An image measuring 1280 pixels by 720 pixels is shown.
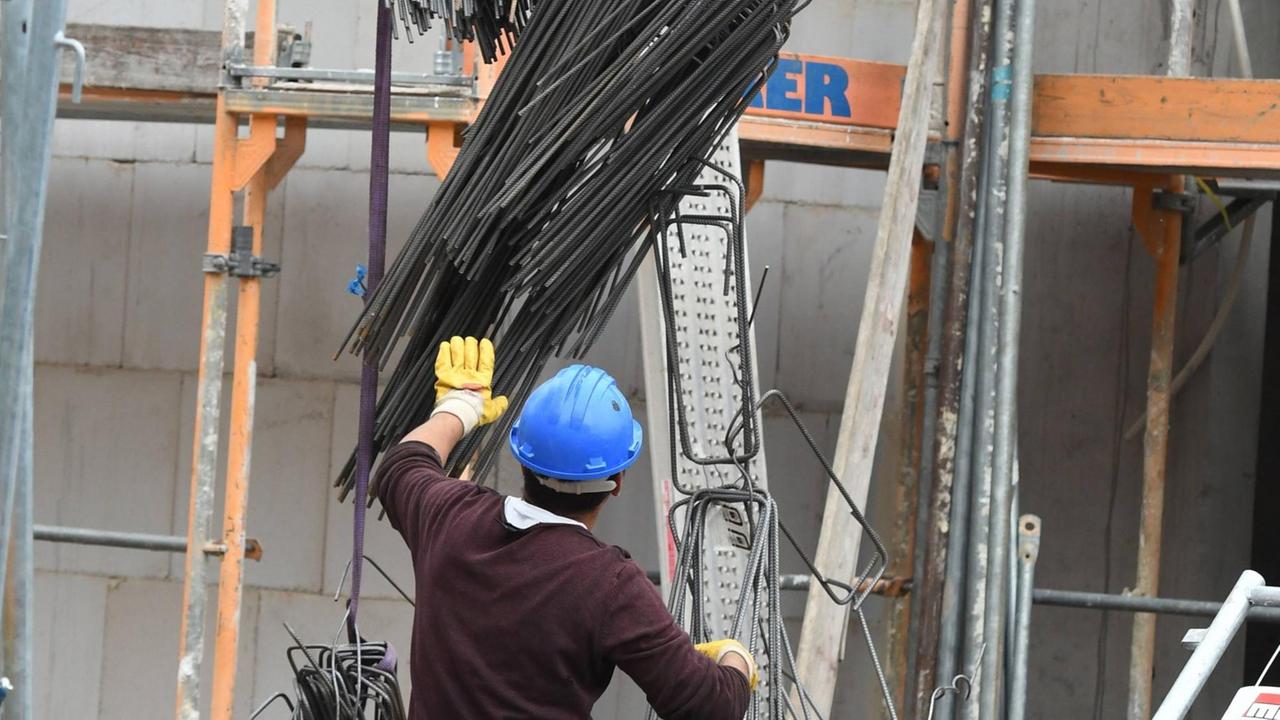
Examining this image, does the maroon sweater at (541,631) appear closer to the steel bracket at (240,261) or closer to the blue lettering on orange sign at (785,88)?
the steel bracket at (240,261)

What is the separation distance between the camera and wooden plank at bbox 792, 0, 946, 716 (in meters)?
4.88

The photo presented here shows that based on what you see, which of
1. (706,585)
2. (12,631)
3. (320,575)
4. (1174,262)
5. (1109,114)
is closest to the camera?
(12,631)

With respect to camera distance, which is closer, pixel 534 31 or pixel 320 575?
pixel 534 31

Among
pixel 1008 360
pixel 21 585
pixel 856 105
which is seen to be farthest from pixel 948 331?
pixel 21 585

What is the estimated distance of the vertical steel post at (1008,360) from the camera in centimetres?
505

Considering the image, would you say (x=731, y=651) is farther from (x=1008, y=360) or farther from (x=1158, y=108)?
(x=1158, y=108)

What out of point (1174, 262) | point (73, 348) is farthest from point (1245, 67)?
point (73, 348)

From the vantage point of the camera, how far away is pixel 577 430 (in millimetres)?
2537

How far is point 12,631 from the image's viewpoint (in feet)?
7.65

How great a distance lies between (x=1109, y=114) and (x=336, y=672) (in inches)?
136

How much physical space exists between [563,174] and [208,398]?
111 inches

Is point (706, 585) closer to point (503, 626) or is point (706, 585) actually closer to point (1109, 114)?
point (503, 626)

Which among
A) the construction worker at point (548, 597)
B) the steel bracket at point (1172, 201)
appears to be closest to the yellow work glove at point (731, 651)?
the construction worker at point (548, 597)

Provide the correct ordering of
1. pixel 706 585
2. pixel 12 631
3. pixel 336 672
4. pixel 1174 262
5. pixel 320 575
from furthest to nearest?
pixel 320 575 < pixel 1174 262 < pixel 706 585 < pixel 336 672 < pixel 12 631
